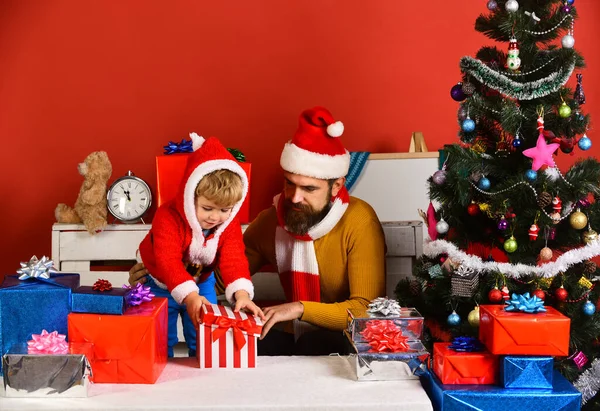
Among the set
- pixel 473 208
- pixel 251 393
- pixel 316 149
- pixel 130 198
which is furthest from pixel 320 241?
pixel 251 393

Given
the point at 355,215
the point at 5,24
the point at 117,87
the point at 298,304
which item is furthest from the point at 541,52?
the point at 5,24

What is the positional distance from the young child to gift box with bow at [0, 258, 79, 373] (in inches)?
16.8

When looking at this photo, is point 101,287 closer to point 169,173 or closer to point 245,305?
point 245,305

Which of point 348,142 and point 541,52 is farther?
point 348,142

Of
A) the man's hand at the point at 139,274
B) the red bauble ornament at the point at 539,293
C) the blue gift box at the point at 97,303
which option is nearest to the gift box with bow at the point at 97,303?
the blue gift box at the point at 97,303

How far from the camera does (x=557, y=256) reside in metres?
2.23

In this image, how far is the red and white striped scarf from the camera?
8.96 ft

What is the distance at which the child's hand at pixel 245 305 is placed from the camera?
7.06 ft

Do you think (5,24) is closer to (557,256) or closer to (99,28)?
(99,28)

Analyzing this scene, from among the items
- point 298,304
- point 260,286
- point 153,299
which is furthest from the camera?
point 260,286

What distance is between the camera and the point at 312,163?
270 cm

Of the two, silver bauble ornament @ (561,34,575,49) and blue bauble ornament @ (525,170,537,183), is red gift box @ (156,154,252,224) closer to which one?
blue bauble ornament @ (525,170,537,183)

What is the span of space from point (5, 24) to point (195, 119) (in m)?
1.00

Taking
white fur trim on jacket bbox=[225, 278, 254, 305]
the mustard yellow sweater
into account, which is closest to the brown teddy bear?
the mustard yellow sweater
